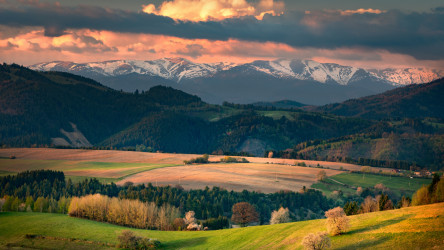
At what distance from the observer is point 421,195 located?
99.1 m

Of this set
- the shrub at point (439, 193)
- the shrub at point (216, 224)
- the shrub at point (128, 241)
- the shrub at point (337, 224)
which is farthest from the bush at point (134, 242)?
the shrub at point (439, 193)

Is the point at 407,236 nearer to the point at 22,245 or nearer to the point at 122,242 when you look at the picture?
the point at 122,242

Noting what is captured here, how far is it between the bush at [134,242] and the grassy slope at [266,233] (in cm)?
265

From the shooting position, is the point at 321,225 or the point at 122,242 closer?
the point at 321,225

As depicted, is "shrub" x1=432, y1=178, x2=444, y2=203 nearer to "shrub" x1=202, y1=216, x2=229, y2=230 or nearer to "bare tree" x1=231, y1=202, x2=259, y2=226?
"shrub" x1=202, y1=216, x2=229, y2=230

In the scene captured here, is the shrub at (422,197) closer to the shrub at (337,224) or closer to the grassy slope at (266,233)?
the grassy slope at (266,233)

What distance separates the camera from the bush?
96938mm

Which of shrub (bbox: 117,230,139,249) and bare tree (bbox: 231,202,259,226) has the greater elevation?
shrub (bbox: 117,230,139,249)

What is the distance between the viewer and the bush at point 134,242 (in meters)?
96.9

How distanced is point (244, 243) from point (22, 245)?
4403 centimetres

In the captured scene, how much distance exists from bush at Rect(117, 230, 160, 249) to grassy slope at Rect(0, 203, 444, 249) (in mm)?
2650

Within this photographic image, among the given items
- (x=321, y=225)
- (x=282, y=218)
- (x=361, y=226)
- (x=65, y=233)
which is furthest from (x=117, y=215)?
(x=361, y=226)

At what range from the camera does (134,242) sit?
97438 mm

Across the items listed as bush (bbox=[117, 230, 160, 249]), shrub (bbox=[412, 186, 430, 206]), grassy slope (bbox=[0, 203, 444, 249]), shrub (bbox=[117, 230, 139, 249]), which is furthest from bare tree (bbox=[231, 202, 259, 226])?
shrub (bbox=[412, 186, 430, 206])
